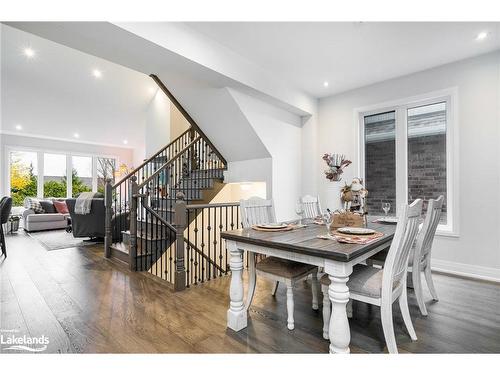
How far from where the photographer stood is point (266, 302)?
2396 millimetres

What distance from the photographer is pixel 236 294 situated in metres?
1.90

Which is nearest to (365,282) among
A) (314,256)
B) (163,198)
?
(314,256)

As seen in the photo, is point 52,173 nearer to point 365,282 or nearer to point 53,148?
point 53,148

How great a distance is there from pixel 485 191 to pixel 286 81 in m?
2.93

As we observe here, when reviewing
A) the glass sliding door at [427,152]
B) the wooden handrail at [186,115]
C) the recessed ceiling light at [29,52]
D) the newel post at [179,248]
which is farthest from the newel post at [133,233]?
the glass sliding door at [427,152]

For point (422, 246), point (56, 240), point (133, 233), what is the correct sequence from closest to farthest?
point (422, 246)
point (133, 233)
point (56, 240)

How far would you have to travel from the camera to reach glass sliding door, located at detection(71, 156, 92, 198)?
8.61 m

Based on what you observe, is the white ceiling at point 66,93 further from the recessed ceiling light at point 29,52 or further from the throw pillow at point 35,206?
the throw pillow at point 35,206

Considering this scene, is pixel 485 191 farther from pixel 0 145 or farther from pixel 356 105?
pixel 0 145

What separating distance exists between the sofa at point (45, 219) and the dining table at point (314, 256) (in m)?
6.85

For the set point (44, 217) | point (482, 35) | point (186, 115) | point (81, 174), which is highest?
point (482, 35)

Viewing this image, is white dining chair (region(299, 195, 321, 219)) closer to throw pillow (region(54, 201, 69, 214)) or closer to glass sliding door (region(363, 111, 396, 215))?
glass sliding door (region(363, 111, 396, 215))

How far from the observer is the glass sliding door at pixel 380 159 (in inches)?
156

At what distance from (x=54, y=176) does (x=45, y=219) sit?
2324 mm
